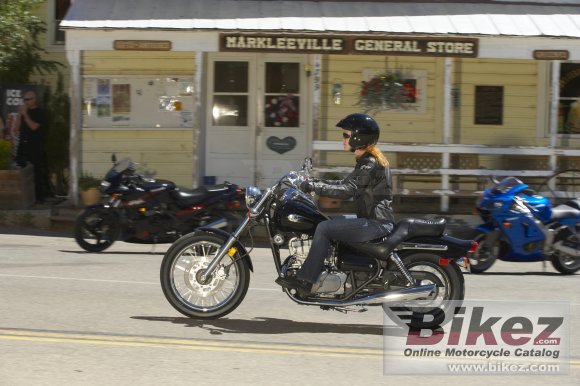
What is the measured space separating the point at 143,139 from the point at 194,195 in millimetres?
6045

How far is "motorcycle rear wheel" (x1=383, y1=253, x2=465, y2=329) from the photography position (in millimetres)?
7926

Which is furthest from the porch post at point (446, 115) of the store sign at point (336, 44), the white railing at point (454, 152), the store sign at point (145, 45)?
the store sign at point (145, 45)

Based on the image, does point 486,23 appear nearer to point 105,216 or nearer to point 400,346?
point 105,216

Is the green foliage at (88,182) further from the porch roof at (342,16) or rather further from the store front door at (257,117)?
the porch roof at (342,16)

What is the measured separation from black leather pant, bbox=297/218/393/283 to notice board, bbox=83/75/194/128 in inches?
438

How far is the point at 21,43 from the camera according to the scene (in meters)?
18.5

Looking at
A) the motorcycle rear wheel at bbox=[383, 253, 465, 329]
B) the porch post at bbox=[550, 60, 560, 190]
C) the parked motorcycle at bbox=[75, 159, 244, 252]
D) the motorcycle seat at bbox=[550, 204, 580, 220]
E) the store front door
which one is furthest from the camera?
the store front door

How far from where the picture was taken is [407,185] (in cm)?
1859

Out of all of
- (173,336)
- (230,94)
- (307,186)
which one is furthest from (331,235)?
(230,94)

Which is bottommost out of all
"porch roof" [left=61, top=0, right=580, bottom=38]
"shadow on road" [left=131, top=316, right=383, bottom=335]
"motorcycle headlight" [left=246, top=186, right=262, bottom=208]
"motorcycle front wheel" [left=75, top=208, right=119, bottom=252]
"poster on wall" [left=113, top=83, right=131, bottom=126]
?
"shadow on road" [left=131, top=316, right=383, bottom=335]

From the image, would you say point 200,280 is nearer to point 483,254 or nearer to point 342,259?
point 342,259

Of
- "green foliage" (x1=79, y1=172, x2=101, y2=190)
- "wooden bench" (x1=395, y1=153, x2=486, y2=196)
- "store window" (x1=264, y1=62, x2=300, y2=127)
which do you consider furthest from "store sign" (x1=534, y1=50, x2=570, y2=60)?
"green foliage" (x1=79, y1=172, x2=101, y2=190)

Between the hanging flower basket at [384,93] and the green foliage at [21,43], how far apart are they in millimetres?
6076

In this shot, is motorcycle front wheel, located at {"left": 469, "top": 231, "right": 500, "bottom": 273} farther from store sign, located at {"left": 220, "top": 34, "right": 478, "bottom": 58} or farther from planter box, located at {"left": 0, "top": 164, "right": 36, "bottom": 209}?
planter box, located at {"left": 0, "top": 164, "right": 36, "bottom": 209}
